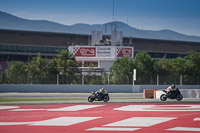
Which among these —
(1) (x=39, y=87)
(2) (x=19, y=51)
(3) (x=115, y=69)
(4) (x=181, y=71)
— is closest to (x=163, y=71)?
(4) (x=181, y=71)

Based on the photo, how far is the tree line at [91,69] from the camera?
45.2 meters

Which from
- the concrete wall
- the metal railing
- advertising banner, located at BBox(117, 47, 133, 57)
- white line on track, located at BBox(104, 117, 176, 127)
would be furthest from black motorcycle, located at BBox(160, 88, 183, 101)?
advertising banner, located at BBox(117, 47, 133, 57)

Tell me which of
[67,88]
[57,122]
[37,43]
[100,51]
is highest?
[37,43]

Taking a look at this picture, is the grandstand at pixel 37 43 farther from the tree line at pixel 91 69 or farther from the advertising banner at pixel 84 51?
the tree line at pixel 91 69

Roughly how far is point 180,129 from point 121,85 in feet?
107

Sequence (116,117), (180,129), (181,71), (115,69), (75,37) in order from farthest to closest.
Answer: (75,37)
(181,71)
(115,69)
(116,117)
(180,129)

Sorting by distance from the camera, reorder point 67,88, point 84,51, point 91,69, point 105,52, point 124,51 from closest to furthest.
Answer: point 67,88
point 91,69
point 105,52
point 84,51
point 124,51

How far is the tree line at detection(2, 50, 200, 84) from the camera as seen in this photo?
45.2 meters

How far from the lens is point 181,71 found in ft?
203

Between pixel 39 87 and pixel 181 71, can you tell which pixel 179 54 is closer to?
pixel 181 71

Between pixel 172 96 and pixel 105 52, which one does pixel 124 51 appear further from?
pixel 172 96

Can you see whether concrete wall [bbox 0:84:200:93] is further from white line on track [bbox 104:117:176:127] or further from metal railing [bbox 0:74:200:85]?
white line on track [bbox 104:117:176:127]

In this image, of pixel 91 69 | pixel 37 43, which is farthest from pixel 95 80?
pixel 37 43

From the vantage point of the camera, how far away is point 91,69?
65688mm
